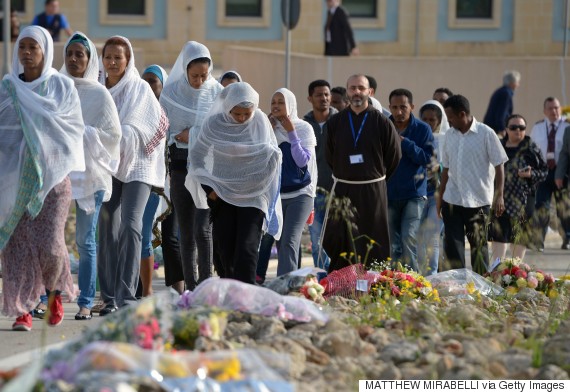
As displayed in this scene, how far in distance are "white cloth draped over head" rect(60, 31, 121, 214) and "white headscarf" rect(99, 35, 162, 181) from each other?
199 millimetres

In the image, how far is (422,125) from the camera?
13.2 metres

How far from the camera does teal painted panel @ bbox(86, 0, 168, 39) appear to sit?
106ft

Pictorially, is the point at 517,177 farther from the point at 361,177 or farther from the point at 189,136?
the point at 189,136

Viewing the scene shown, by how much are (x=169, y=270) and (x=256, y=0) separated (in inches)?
844

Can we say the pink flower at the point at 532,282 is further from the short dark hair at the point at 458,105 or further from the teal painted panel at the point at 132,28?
the teal painted panel at the point at 132,28

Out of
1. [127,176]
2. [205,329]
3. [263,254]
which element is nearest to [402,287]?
[127,176]

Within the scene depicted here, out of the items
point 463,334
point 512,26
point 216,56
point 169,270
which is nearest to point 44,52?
point 169,270

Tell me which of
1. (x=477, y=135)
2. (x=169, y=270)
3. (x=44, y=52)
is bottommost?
(x=169, y=270)

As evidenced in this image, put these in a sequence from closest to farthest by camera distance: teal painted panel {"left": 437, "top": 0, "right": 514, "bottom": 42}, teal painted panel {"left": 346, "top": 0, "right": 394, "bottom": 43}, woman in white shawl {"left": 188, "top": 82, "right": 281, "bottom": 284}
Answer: woman in white shawl {"left": 188, "top": 82, "right": 281, "bottom": 284} → teal painted panel {"left": 346, "top": 0, "right": 394, "bottom": 43} → teal painted panel {"left": 437, "top": 0, "right": 514, "bottom": 42}

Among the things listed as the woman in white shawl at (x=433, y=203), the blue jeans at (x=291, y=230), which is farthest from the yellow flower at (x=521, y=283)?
the blue jeans at (x=291, y=230)

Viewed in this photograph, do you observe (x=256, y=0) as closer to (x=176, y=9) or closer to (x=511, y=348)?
(x=176, y=9)

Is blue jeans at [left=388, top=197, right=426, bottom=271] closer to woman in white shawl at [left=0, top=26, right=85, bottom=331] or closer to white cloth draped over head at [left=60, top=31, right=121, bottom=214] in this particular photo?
white cloth draped over head at [left=60, top=31, right=121, bottom=214]

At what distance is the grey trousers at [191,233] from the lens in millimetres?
11906

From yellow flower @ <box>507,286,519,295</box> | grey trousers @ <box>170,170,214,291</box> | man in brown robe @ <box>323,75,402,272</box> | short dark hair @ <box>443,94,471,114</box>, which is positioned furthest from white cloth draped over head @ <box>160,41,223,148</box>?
yellow flower @ <box>507,286,519,295</box>
